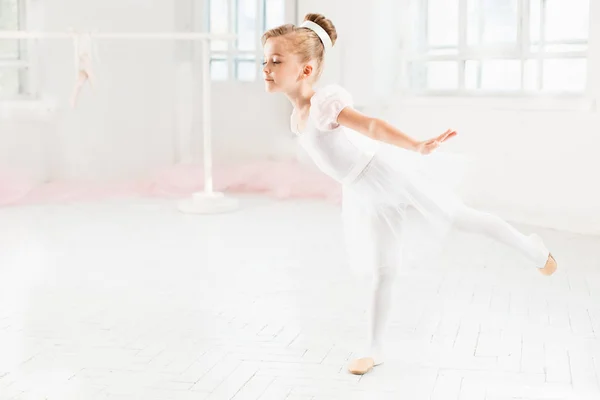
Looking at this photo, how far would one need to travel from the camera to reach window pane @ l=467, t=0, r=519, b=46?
551cm

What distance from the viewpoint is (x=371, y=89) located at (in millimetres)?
5957

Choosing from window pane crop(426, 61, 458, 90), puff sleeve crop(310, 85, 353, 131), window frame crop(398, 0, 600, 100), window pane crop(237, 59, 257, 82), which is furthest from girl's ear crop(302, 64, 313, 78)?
window pane crop(237, 59, 257, 82)

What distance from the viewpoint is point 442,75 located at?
6.02 m

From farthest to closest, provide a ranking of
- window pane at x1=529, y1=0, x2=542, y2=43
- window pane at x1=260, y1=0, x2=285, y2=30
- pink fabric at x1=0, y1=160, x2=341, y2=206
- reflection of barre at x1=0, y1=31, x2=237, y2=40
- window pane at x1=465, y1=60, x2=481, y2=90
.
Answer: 1. window pane at x1=260, y1=0, x2=285, y2=30
2. pink fabric at x1=0, y1=160, x2=341, y2=206
3. window pane at x1=465, y1=60, x2=481, y2=90
4. window pane at x1=529, y1=0, x2=542, y2=43
5. reflection of barre at x1=0, y1=31, x2=237, y2=40

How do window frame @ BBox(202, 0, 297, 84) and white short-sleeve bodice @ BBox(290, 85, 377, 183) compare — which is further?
window frame @ BBox(202, 0, 297, 84)

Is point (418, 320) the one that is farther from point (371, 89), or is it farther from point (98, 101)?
point (98, 101)

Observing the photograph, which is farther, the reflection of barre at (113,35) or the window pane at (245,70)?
the window pane at (245,70)

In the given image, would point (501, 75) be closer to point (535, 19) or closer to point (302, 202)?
point (535, 19)

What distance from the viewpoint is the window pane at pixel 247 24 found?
692 centimetres

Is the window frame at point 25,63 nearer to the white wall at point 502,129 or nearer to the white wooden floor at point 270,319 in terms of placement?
the white wooden floor at point 270,319

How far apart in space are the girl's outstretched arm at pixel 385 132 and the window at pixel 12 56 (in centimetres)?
472

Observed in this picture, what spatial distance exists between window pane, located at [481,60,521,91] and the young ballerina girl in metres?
3.11

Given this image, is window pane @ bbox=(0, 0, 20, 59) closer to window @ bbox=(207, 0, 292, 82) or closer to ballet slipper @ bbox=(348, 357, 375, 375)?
window @ bbox=(207, 0, 292, 82)

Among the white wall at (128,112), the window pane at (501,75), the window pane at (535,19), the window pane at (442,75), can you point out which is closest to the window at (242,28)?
the white wall at (128,112)
